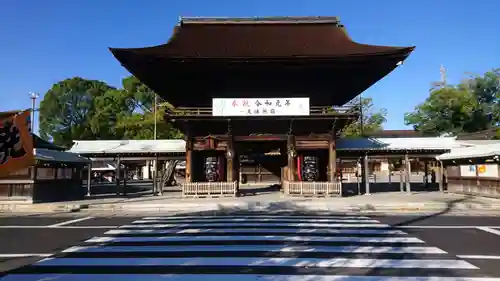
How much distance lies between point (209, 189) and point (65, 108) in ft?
142

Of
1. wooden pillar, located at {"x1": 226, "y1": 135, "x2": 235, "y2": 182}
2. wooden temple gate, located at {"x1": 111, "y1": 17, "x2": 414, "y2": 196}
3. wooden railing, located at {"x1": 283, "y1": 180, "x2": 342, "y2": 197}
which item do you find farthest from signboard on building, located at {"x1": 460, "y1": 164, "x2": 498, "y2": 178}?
wooden pillar, located at {"x1": 226, "y1": 135, "x2": 235, "y2": 182}

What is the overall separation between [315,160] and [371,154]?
4098 millimetres

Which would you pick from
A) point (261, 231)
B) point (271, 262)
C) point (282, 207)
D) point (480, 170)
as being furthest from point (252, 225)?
point (480, 170)

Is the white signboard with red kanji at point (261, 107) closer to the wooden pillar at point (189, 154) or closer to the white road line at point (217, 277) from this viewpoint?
the wooden pillar at point (189, 154)

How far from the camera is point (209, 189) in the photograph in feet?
65.0

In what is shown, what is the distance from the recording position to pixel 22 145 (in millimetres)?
5105

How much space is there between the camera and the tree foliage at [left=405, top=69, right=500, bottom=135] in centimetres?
4303

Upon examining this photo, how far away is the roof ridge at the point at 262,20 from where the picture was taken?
2244 cm

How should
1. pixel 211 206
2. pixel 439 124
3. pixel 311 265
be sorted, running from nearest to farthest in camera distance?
pixel 311 265, pixel 211 206, pixel 439 124

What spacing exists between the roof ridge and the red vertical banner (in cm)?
1902

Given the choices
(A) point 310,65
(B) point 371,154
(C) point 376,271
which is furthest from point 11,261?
(B) point 371,154

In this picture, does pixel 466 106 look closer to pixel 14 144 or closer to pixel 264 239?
pixel 264 239

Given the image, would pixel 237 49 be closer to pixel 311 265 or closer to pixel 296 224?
pixel 296 224

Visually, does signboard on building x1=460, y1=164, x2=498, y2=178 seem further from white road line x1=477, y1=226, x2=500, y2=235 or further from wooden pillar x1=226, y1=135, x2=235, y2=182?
wooden pillar x1=226, y1=135, x2=235, y2=182
